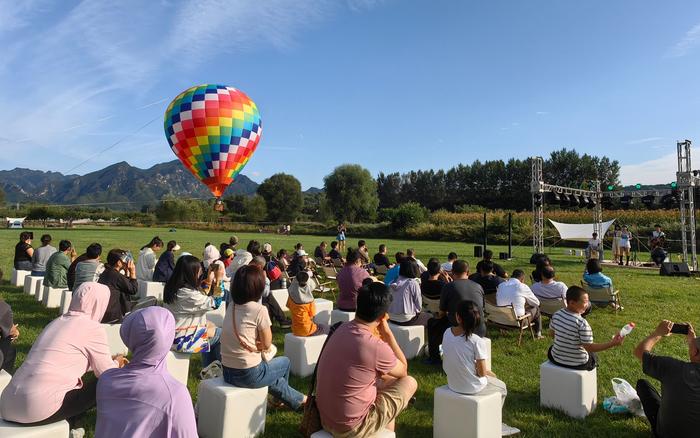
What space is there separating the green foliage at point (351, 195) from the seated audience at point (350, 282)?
64.3 m

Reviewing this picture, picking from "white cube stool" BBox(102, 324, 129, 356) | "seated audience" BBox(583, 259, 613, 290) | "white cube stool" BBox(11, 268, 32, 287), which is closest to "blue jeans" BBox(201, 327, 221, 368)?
"white cube stool" BBox(102, 324, 129, 356)

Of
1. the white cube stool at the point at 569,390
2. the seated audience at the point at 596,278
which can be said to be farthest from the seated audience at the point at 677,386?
the seated audience at the point at 596,278

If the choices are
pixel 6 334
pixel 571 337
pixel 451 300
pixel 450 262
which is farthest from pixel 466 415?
pixel 450 262

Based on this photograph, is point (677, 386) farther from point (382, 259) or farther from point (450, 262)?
point (382, 259)

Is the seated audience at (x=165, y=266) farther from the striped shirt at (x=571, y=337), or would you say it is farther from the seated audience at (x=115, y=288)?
the striped shirt at (x=571, y=337)

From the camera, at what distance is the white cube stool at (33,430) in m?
2.85

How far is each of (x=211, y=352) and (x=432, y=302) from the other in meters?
3.58

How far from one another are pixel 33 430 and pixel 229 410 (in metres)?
1.34

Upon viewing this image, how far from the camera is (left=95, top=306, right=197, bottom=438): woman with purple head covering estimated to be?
229 centimetres

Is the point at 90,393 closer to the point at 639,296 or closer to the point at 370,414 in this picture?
the point at 370,414

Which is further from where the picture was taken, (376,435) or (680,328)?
(680,328)

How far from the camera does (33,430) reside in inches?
115

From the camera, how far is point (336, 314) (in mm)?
7047

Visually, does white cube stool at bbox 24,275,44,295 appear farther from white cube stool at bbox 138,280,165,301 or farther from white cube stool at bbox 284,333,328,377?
white cube stool at bbox 284,333,328,377
